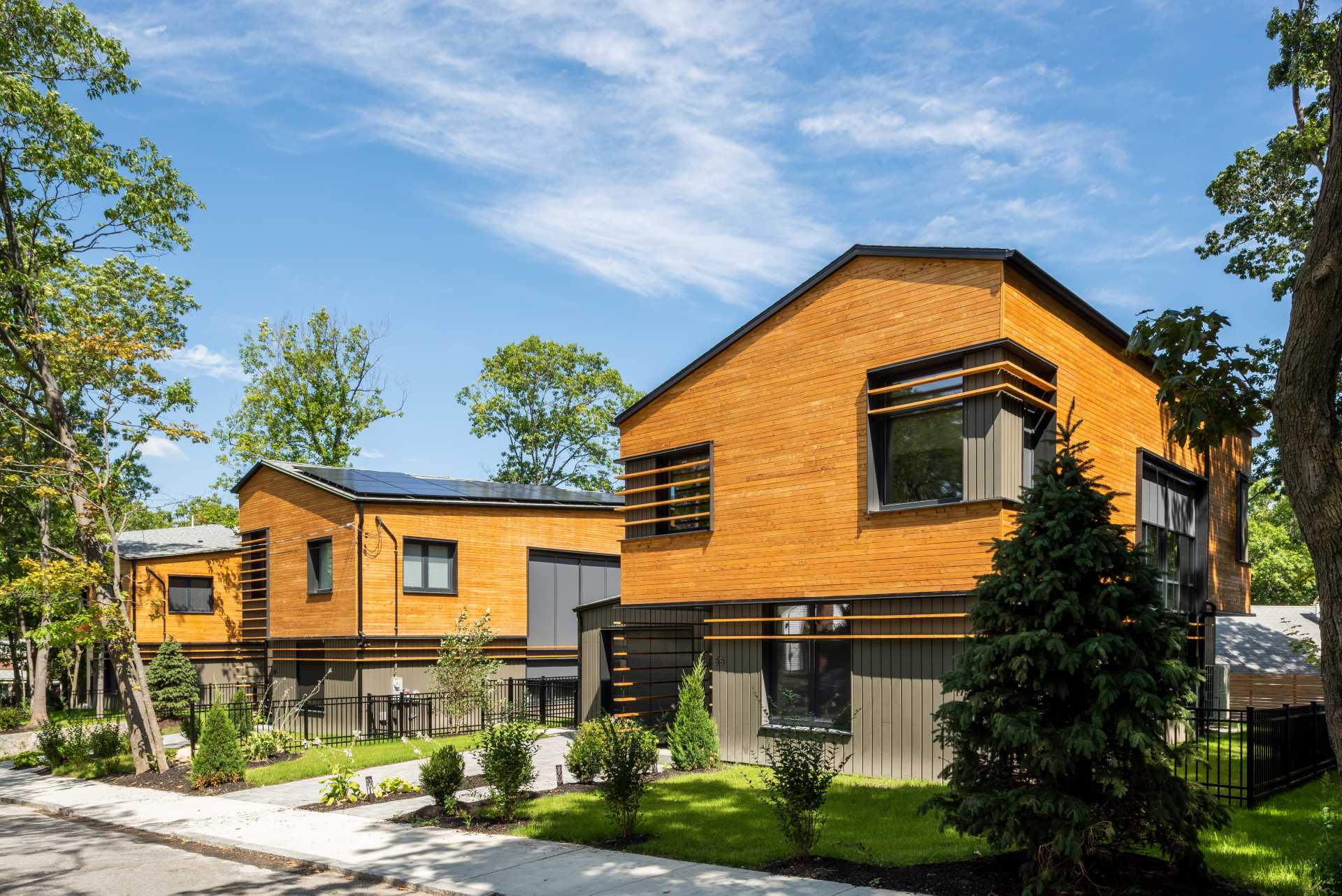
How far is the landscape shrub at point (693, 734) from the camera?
1616cm

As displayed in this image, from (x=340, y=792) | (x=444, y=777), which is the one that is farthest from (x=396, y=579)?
(x=444, y=777)

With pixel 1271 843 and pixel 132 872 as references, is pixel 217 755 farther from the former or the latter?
pixel 1271 843

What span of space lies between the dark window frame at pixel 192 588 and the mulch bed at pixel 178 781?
14838 millimetres

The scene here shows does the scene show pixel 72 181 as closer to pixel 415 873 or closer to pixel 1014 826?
pixel 415 873

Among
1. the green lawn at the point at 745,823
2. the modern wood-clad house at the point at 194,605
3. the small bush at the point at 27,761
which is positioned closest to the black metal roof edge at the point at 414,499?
the modern wood-clad house at the point at 194,605

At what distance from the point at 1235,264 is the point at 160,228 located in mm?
28301

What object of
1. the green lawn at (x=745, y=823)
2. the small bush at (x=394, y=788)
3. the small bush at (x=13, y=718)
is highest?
the green lawn at (x=745, y=823)

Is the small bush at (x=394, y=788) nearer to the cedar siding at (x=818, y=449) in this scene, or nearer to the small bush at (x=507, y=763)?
the small bush at (x=507, y=763)

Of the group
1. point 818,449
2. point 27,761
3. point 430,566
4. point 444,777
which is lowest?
point 27,761

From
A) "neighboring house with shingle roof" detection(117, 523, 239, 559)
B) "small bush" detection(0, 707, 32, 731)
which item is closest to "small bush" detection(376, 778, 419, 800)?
"neighboring house with shingle roof" detection(117, 523, 239, 559)

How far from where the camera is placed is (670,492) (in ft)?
63.2

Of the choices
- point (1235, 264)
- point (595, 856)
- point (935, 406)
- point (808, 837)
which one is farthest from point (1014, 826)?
Result: point (1235, 264)

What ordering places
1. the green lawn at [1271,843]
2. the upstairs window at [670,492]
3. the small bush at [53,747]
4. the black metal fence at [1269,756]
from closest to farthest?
1. the green lawn at [1271,843]
2. the black metal fence at [1269,756]
3. the upstairs window at [670,492]
4. the small bush at [53,747]

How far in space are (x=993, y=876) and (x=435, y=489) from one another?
2153 cm
